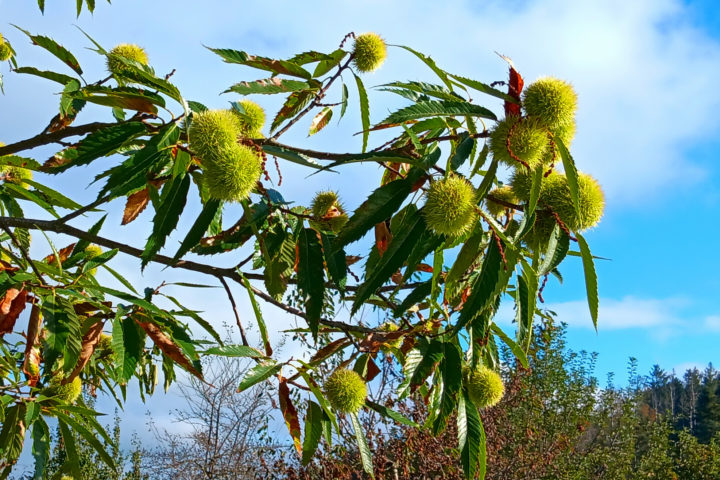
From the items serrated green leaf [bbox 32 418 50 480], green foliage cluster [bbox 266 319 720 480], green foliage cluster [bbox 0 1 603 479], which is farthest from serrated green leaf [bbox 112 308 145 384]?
green foliage cluster [bbox 266 319 720 480]

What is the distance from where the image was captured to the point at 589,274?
120 centimetres

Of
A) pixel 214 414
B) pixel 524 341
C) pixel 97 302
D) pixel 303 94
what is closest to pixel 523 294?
pixel 524 341

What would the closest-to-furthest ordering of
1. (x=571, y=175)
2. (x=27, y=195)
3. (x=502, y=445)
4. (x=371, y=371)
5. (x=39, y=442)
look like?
(x=571, y=175) < (x=371, y=371) < (x=27, y=195) < (x=39, y=442) < (x=502, y=445)

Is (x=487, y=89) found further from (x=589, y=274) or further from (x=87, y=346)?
(x=87, y=346)

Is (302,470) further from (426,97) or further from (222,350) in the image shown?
(426,97)

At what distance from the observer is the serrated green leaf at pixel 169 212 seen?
4.29ft

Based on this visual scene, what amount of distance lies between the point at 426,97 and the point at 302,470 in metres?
5.00

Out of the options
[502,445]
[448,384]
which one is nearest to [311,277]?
[448,384]

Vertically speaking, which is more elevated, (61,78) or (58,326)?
(61,78)

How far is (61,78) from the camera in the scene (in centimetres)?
161

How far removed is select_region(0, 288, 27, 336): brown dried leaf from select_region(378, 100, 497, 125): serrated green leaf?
3.81ft

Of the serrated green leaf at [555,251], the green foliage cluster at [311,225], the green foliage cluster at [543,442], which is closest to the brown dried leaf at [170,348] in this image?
the green foliage cluster at [311,225]

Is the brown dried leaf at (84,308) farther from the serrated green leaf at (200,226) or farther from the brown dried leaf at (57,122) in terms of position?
the serrated green leaf at (200,226)

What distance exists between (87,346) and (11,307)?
0.22 metres
